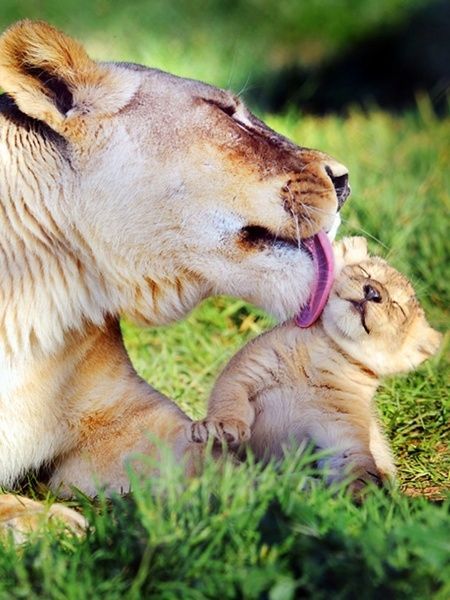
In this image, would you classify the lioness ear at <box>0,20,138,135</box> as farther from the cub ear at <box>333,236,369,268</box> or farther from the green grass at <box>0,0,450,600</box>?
the green grass at <box>0,0,450,600</box>

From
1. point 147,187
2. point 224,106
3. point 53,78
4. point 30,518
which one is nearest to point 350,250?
point 224,106

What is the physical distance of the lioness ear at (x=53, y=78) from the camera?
3.20 meters

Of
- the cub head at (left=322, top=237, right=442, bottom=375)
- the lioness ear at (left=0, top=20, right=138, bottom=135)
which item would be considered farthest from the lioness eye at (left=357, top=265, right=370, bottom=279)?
the lioness ear at (left=0, top=20, right=138, bottom=135)

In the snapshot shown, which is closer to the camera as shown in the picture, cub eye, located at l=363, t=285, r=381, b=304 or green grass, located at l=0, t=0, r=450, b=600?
green grass, located at l=0, t=0, r=450, b=600

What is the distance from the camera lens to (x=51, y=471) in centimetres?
343

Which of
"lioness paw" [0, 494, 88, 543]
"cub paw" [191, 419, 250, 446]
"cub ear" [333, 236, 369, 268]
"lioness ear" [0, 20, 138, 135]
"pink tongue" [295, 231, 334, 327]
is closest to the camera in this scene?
"lioness paw" [0, 494, 88, 543]

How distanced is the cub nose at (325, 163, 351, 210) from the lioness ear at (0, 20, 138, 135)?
531 mm

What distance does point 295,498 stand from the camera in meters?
2.54

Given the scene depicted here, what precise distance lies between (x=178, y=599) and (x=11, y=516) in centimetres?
72

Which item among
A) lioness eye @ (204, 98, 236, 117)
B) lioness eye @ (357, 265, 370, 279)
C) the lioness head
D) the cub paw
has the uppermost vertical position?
lioness eye @ (204, 98, 236, 117)

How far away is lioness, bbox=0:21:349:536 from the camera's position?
10.5ft

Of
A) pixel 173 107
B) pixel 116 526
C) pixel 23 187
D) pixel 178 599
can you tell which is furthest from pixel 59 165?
pixel 178 599

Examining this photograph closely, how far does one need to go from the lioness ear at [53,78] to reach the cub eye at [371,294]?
2.50 ft

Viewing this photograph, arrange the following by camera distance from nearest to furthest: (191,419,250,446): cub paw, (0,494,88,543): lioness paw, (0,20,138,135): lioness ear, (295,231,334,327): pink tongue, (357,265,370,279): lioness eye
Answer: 1. (0,494,88,543): lioness paw
2. (191,419,250,446): cub paw
3. (0,20,138,135): lioness ear
4. (295,231,334,327): pink tongue
5. (357,265,370,279): lioness eye
